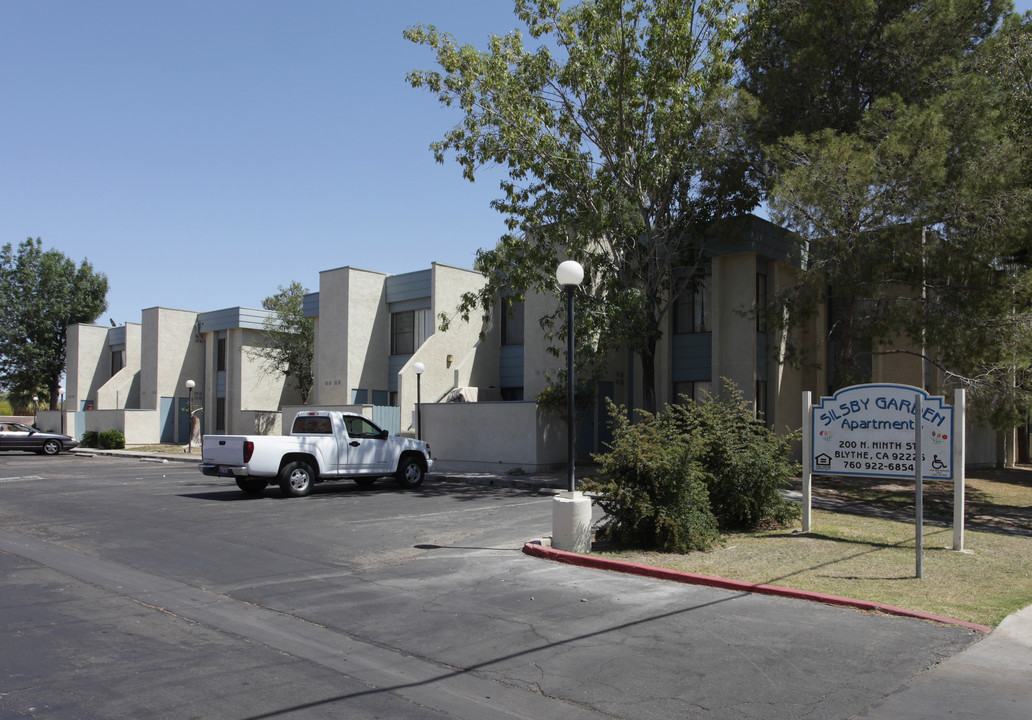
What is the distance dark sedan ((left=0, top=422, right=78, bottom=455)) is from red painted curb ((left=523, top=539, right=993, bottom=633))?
32.7 m

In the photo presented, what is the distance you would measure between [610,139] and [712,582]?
14.7 m

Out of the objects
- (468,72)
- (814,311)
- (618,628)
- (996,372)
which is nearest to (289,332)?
(468,72)

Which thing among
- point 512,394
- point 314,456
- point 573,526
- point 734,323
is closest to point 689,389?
Result: point 734,323

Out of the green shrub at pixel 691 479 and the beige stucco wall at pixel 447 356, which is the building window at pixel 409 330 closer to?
the beige stucco wall at pixel 447 356

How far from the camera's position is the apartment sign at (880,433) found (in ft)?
36.3

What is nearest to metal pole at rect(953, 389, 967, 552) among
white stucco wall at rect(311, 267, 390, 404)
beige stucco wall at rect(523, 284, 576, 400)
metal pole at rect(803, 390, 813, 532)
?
metal pole at rect(803, 390, 813, 532)

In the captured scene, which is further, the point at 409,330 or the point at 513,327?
the point at 409,330

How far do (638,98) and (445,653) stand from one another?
17.3 meters

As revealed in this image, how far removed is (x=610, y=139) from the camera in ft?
69.9

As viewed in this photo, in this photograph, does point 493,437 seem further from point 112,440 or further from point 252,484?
point 112,440

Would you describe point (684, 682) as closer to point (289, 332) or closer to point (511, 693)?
Result: point (511, 693)

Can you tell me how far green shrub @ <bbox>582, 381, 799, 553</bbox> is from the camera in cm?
1095


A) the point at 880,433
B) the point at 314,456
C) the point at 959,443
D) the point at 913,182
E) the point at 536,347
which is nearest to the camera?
the point at 959,443

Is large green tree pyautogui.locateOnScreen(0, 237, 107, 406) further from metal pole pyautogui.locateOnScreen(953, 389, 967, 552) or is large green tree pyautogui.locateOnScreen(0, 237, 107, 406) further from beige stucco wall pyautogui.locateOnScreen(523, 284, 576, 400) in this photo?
metal pole pyautogui.locateOnScreen(953, 389, 967, 552)
